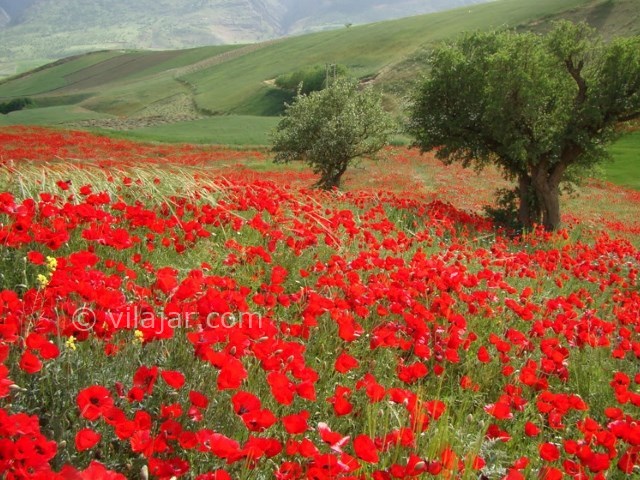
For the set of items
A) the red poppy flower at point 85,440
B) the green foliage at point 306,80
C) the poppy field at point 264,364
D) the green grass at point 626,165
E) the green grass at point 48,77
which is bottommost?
A: the green grass at point 626,165

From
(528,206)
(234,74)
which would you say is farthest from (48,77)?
(528,206)

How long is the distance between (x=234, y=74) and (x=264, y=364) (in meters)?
129

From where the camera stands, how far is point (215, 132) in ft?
203

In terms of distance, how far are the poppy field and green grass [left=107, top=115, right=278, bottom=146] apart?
148ft

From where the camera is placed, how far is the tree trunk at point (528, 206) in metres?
19.5

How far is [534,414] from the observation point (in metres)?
3.75

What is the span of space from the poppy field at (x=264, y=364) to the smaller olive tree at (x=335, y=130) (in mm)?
18085

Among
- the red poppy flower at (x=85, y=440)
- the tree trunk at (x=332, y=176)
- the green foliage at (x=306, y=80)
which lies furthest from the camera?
the green foliage at (x=306, y=80)

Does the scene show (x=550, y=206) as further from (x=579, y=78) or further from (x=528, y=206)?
(x=579, y=78)

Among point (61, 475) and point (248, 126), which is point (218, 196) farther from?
point (248, 126)

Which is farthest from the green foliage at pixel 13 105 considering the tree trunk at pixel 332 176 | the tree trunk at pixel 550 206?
the tree trunk at pixel 550 206

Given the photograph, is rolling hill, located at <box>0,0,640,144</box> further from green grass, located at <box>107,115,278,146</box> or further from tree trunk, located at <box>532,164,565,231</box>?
tree trunk, located at <box>532,164,565,231</box>

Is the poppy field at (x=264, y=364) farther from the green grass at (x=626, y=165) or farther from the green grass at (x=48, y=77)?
the green grass at (x=48, y=77)

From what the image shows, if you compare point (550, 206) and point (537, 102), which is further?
point (550, 206)
